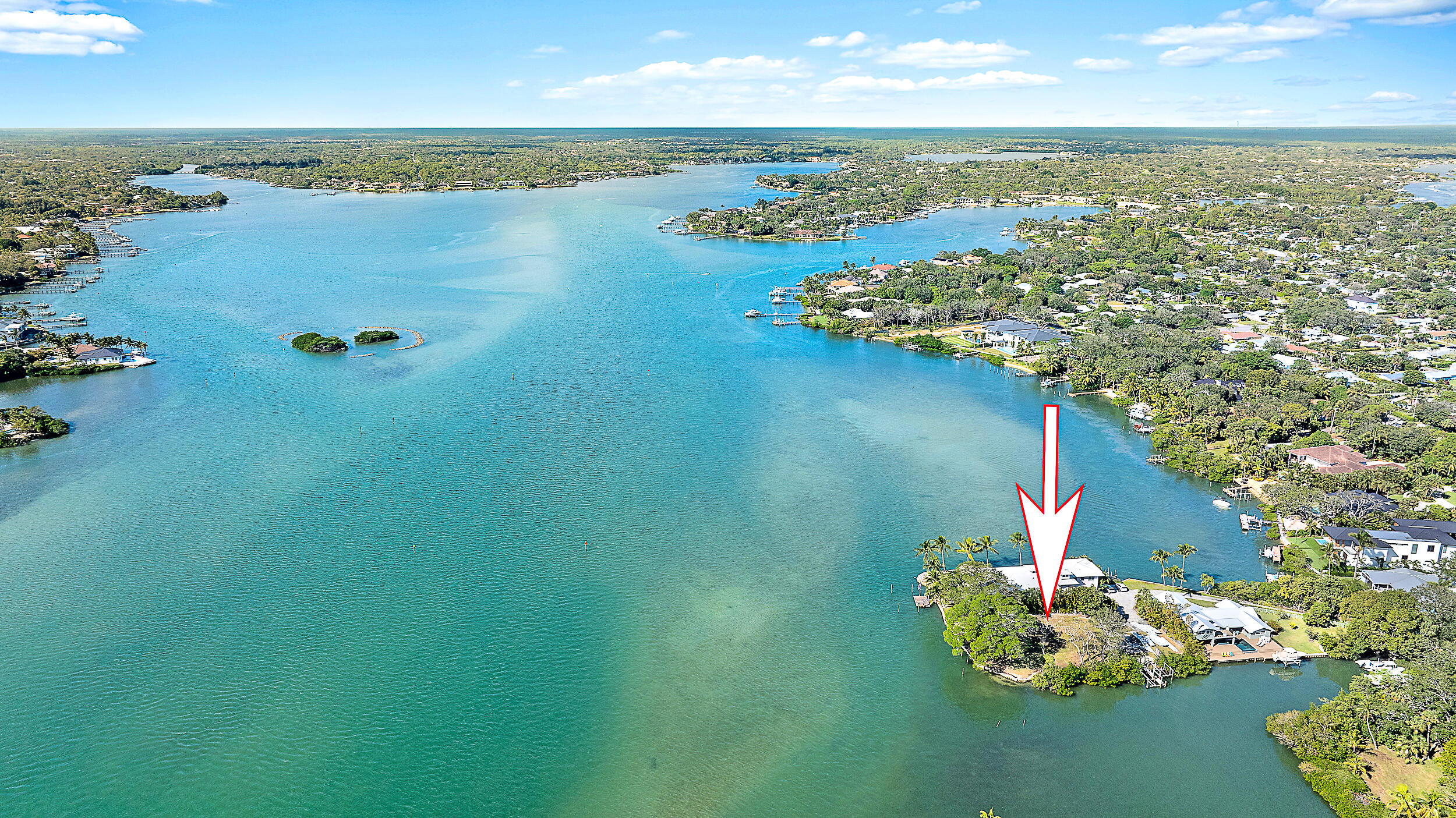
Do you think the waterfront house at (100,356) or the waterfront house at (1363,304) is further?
the waterfront house at (1363,304)

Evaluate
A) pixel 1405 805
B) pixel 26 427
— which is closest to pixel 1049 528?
pixel 1405 805

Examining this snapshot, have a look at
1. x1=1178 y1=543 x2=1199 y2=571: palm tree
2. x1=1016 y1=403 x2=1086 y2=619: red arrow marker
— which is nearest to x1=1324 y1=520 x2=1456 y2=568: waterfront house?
x1=1178 y1=543 x2=1199 y2=571: palm tree

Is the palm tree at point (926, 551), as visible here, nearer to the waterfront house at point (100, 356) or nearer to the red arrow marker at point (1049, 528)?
the red arrow marker at point (1049, 528)

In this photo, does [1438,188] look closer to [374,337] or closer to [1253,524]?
[1253,524]

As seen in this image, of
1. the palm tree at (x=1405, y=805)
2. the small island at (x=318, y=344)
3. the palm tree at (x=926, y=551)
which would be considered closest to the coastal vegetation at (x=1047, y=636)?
A: the palm tree at (x=926, y=551)

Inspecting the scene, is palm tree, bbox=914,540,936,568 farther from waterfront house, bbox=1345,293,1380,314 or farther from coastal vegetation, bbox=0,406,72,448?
waterfront house, bbox=1345,293,1380,314
